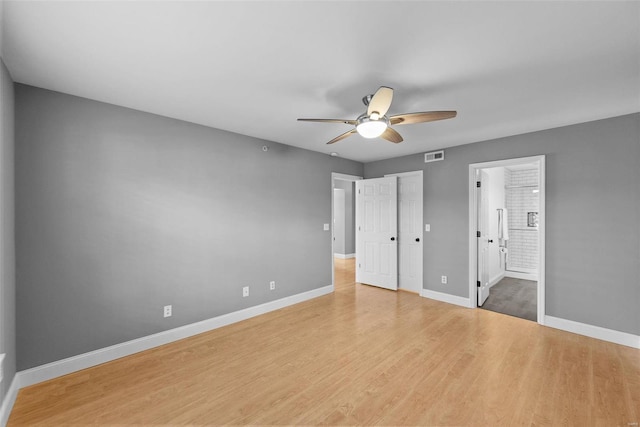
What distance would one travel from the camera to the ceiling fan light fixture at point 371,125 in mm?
2260

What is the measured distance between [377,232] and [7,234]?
4.95 meters

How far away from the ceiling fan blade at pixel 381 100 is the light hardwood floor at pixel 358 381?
231 centimetres

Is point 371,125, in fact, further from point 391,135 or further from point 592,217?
point 592,217

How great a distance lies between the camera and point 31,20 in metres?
1.57

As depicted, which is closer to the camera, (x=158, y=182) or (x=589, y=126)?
(x=158, y=182)

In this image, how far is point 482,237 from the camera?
4.38 meters

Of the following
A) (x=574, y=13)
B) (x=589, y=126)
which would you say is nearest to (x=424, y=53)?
(x=574, y=13)

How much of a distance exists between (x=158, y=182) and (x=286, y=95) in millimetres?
1762

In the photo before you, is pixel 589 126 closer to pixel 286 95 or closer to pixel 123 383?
pixel 286 95

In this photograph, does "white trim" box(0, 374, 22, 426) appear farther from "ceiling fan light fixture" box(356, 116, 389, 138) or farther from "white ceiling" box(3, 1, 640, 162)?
"ceiling fan light fixture" box(356, 116, 389, 138)

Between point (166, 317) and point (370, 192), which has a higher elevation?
point (370, 192)

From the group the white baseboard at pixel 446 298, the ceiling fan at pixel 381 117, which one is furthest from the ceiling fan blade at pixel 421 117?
the white baseboard at pixel 446 298

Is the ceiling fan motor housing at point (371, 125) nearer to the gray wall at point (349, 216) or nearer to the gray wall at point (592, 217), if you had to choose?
the gray wall at point (592, 217)

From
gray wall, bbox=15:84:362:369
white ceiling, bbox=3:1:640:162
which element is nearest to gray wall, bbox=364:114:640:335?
white ceiling, bbox=3:1:640:162
